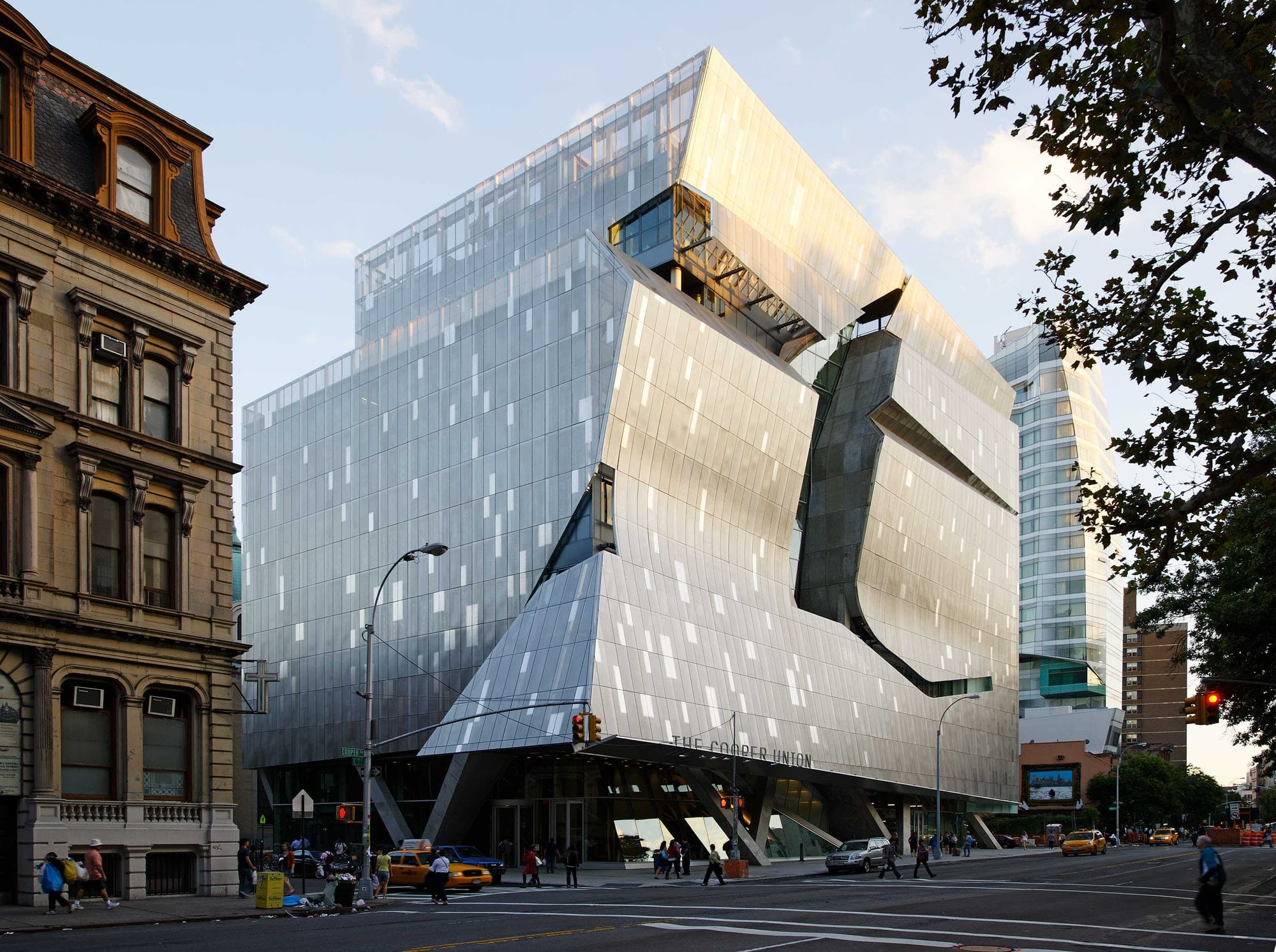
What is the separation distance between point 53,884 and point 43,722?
416 cm

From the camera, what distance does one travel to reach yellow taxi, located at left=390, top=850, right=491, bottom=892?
Result: 42.6 meters

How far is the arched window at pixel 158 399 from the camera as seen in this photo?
34.1m

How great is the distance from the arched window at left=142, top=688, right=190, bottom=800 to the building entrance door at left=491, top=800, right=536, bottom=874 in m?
28.1

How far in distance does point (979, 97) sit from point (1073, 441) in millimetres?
153525

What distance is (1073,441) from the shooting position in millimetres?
159500

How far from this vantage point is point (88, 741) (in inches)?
1230

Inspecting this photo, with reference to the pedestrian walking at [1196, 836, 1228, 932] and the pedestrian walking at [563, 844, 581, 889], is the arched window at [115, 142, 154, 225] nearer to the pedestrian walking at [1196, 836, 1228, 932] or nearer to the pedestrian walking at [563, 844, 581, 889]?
the pedestrian walking at [563, 844, 581, 889]

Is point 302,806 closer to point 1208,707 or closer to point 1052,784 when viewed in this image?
point 1208,707

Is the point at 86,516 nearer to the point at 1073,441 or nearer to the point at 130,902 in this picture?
the point at 130,902

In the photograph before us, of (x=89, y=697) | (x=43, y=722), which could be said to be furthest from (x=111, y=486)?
(x=43, y=722)

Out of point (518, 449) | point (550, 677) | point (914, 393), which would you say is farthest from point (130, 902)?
point (914, 393)

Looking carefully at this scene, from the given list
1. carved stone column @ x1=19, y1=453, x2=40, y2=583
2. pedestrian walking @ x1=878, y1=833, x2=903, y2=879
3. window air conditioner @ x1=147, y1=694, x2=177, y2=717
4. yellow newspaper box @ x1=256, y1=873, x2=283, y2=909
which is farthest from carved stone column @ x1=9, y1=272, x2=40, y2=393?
pedestrian walking @ x1=878, y1=833, x2=903, y2=879

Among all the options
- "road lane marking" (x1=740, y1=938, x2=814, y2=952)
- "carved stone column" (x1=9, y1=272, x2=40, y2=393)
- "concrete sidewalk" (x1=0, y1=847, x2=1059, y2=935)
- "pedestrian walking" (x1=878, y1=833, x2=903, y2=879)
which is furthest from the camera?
"pedestrian walking" (x1=878, y1=833, x2=903, y2=879)

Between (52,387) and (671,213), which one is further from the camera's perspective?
(671,213)
